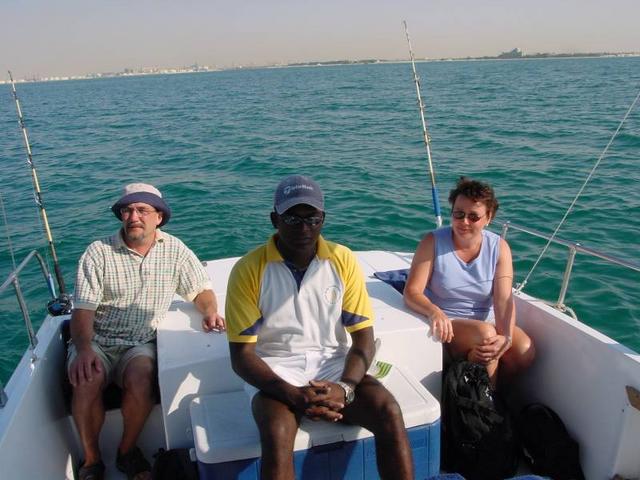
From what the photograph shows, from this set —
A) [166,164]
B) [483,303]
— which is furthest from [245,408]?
[166,164]

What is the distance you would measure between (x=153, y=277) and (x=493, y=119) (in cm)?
1731

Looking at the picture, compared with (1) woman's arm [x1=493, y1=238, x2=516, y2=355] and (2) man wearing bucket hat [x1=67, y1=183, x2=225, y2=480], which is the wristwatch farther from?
(1) woman's arm [x1=493, y1=238, x2=516, y2=355]

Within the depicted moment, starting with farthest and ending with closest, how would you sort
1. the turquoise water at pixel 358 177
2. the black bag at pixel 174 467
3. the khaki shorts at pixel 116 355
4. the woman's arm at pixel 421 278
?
1. the turquoise water at pixel 358 177
2. the woman's arm at pixel 421 278
3. the khaki shorts at pixel 116 355
4. the black bag at pixel 174 467

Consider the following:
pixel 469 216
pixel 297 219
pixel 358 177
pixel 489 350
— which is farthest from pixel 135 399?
pixel 358 177

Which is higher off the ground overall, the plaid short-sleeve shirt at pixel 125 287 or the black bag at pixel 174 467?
the plaid short-sleeve shirt at pixel 125 287

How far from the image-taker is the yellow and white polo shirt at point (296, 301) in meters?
2.49

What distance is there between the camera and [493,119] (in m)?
18.6

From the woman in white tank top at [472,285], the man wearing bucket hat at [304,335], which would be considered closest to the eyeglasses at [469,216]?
the woman in white tank top at [472,285]

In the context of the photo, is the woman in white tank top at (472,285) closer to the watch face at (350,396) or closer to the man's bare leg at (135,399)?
the watch face at (350,396)

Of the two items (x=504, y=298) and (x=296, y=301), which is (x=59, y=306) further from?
(x=504, y=298)

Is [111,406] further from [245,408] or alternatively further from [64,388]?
[245,408]

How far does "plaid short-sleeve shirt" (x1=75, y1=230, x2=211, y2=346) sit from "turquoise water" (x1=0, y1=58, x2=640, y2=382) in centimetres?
322

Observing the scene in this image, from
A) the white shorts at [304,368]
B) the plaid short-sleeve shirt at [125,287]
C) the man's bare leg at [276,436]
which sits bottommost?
the man's bare leg at [276,436]

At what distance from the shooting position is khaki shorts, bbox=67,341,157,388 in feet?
9.61
